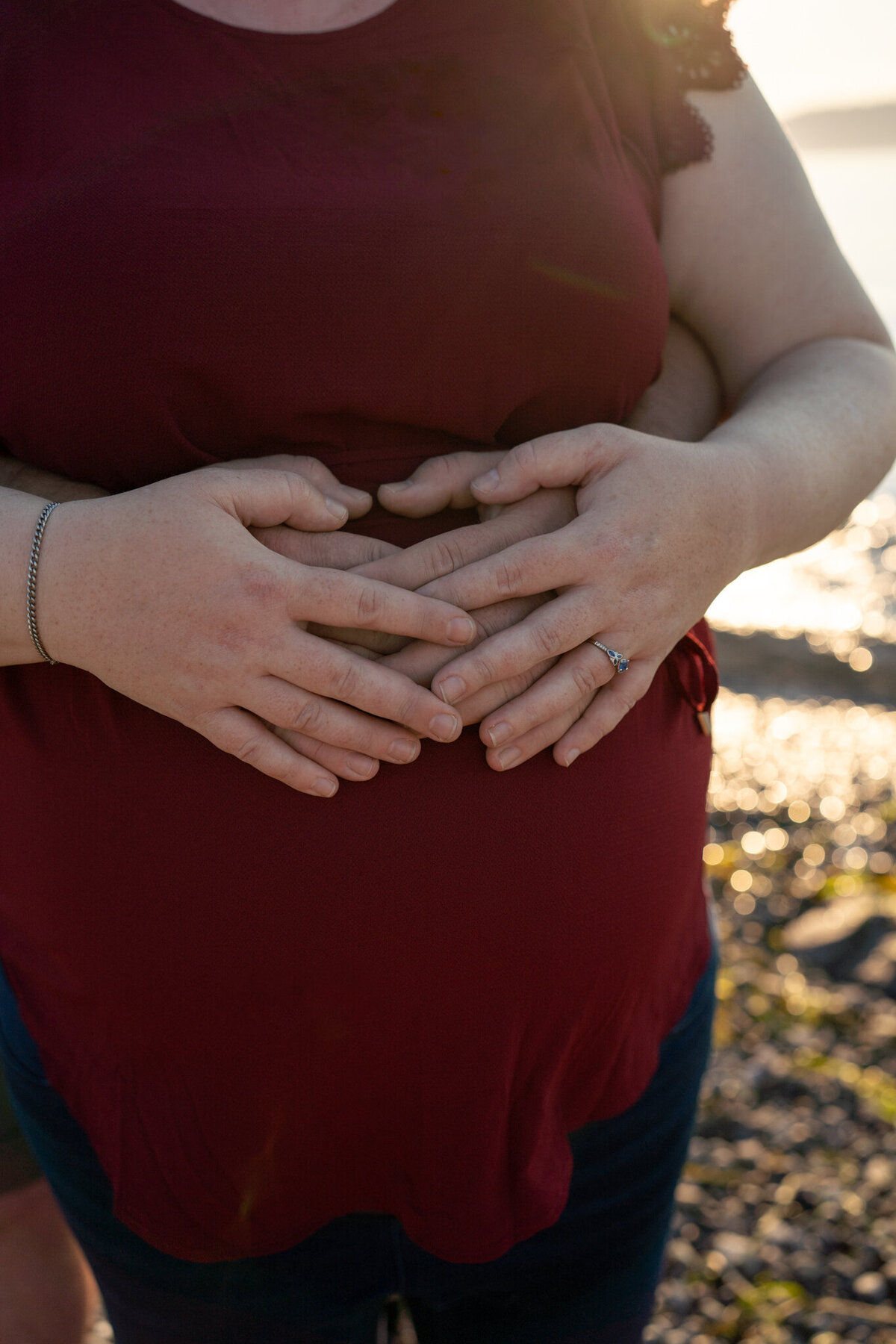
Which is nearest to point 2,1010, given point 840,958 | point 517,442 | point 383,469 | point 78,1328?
point 78,1328

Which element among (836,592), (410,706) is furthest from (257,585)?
(836,592)

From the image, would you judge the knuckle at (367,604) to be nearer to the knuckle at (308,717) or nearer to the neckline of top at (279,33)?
the knuckle at (308,717)

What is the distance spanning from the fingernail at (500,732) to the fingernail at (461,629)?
0.31 ft

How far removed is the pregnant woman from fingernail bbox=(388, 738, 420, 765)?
0.02m

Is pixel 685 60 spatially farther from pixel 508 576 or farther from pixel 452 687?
pixel 452 687

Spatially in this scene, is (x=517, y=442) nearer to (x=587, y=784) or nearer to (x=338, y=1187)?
(x=587, y=784)

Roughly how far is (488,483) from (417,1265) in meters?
0.96

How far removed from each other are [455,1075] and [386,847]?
26 centimetres

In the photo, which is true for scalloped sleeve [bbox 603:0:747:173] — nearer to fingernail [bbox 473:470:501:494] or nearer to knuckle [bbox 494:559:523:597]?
fingernail [bbox 473:470:501:494]

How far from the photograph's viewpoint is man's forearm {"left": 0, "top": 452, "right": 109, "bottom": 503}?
3.37ft

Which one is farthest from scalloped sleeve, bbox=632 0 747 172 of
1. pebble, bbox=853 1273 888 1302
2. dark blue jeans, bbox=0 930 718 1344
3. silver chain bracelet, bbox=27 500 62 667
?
pebble, bbox=853 1273 888 1302

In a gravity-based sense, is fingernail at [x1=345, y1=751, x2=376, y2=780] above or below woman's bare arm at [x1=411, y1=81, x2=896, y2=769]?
below

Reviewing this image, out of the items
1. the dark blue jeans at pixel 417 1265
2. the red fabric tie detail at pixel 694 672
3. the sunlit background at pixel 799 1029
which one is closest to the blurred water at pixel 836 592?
the sunlit background at pixel 799 1029

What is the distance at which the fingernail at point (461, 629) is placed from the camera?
3.11 ft
